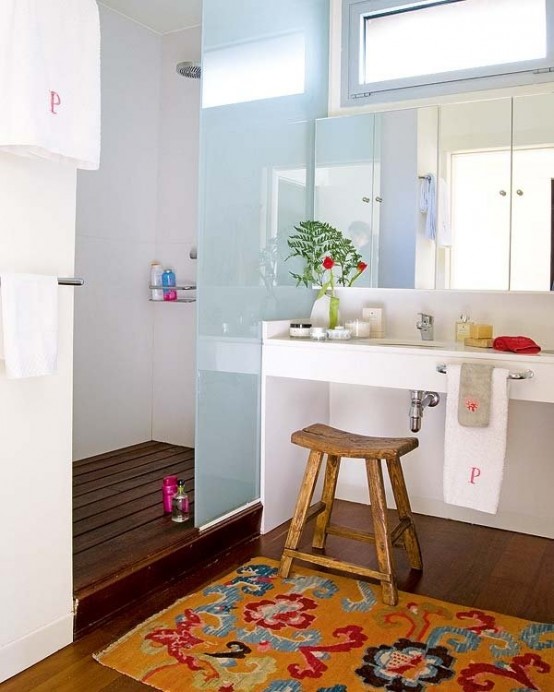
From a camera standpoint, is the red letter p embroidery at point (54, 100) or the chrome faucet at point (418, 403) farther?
the chrome faucet at point (418, 403)

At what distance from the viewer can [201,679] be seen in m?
1.88

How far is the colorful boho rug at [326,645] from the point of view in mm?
1882

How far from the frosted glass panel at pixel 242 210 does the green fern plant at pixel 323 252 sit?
0.07 meters

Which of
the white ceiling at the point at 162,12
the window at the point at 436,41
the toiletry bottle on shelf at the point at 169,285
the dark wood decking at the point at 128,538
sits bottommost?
the dark wood decking at the point at 128,538

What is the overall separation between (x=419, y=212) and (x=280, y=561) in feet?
5.49

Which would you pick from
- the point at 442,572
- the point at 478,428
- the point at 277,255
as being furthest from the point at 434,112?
the point at 442,572

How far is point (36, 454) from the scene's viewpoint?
6.34 feet

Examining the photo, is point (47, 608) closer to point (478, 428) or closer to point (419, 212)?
point (478, 428)

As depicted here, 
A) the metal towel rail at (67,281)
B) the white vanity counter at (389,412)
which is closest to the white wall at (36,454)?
the metal towel rail at (67,281)

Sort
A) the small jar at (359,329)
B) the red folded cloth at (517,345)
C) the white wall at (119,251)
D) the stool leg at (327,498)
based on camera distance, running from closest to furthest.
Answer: the red folded cloth at (517,345)
the stool leg at (327,498)
the small jar at (359,329)
the white wall at (119,251)

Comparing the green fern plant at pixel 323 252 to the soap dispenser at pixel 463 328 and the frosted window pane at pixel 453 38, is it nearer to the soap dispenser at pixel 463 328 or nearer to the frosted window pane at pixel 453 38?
the soap dispenser at pixel 463 328

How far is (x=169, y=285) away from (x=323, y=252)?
1.18m

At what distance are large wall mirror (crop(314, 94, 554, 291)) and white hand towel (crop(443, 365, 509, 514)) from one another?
2.16 feet

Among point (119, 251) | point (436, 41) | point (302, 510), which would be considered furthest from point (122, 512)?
point (436, 41)
